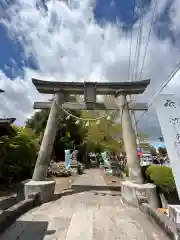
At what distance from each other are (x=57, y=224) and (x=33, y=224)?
0.68m

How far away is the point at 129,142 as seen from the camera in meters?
8.72

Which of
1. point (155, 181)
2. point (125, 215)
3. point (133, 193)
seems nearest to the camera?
point (125, 215)

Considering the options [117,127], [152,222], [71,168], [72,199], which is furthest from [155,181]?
[117,127]

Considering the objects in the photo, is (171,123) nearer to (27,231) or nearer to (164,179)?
(27,231)

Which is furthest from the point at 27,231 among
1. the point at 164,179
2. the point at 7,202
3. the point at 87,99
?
the point at 164,179

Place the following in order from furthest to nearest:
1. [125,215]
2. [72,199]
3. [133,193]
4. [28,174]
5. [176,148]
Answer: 1. [28,174]
2. [72,199]
3. [133,193]
4. [125,215]
5. [176,148]

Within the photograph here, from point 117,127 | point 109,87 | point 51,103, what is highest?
point 117,127

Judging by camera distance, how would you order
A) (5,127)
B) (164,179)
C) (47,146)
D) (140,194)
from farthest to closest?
1. (164,179)
2. (47,146)
3. (140,194)
4. (5,127)

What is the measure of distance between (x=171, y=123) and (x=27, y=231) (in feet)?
14.2

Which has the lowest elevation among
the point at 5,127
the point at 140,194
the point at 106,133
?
the point at 140,194

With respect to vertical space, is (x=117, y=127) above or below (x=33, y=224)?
above

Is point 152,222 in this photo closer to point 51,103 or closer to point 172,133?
point 172,133

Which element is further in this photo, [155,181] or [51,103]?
[155,181]

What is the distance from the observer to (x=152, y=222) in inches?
206
